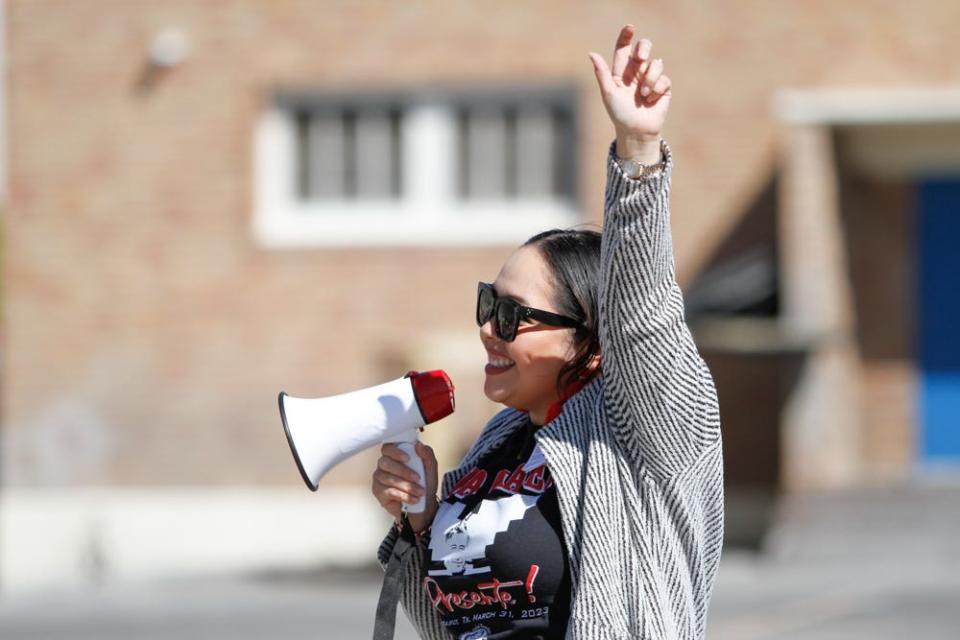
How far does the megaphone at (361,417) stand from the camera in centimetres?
273

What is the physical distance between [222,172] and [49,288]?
2015 millimetres

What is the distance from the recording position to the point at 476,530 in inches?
104

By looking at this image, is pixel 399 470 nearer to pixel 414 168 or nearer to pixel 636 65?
pixel 636 65

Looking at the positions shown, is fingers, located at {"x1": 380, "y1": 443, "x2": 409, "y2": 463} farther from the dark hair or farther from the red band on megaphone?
the dark hair

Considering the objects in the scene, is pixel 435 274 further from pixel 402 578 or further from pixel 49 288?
pixel 402 578

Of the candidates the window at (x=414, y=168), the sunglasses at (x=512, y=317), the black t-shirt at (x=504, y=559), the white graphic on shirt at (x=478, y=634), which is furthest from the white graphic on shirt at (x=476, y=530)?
the window at (x=414, y=168)

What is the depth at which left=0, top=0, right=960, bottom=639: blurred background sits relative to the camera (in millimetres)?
13312

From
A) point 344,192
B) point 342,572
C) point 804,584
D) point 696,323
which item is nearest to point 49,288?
point 344,192

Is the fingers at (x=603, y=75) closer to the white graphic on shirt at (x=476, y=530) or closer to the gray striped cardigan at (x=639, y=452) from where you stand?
the gray striped cardigan at (x=639, y=452)

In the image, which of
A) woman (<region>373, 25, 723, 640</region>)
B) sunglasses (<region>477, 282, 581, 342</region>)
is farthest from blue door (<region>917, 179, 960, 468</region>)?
sunglasses (<region>477, 282, 581, 342</region>)

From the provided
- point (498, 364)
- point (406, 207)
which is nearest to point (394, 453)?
point (498, 364)

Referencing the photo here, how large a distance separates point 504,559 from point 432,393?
326 millimetres

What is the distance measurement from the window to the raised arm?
11.6 meters

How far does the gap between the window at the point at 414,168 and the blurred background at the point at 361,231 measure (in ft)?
0.09
